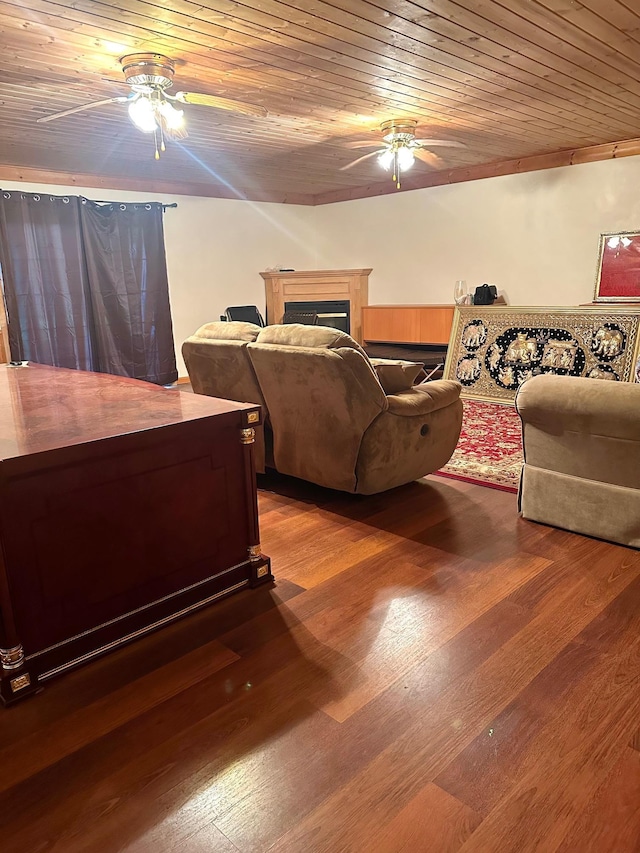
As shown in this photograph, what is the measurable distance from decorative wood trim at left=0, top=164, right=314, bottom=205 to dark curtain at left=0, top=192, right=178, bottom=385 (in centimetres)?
23

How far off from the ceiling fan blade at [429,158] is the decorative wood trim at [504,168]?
331 millimetres

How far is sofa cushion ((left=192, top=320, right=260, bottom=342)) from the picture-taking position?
11.7 ft

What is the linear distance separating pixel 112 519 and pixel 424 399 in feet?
5.97

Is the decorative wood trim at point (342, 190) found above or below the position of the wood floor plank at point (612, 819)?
above

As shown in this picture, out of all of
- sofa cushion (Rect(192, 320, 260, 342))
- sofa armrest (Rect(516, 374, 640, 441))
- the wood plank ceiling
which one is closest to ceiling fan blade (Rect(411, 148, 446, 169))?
the wood plank ceiling

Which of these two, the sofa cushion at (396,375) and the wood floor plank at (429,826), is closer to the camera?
the wood floor plank at (429,826)

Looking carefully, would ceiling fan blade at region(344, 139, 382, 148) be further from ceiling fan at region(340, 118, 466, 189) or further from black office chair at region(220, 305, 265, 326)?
black office chair at region(220, 305, 265, 326)

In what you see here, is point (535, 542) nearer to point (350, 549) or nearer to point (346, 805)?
point (350, 549)

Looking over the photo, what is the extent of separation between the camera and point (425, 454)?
3.33 m

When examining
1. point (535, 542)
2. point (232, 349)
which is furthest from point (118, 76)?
point (535, 542)

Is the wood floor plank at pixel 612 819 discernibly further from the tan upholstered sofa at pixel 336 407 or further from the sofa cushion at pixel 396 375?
the sofa cushion at pixel 396 375

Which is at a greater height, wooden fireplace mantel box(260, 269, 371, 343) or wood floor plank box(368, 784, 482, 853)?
wooden fireplace mantel box(260, 269, 371, 343)

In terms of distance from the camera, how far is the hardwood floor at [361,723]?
136 cm

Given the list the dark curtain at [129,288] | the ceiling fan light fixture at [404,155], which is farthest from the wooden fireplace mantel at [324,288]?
the ceiling fan light fixture at [404,155]
